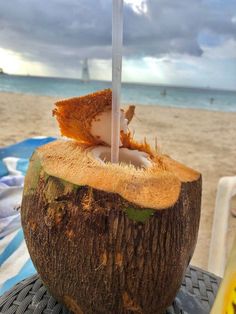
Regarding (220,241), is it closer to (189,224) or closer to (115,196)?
(189,224)

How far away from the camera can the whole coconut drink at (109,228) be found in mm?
506

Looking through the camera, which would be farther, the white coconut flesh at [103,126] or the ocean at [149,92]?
the ocean at [149,92]

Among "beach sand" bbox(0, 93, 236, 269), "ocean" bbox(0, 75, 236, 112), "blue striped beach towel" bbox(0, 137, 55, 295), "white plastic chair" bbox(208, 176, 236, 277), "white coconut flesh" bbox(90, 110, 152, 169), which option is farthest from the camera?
"ocean" bbox(0, 75, 236, 112)

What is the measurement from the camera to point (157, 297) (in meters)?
0.56

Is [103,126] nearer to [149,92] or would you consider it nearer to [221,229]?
[221,229]

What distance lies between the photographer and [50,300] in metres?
0.67

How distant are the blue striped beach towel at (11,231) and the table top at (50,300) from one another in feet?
1.30

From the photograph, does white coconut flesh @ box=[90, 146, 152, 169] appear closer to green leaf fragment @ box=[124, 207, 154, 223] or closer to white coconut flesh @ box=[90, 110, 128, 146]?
white coconut flesh @ box=[90, 110, 128, 146]

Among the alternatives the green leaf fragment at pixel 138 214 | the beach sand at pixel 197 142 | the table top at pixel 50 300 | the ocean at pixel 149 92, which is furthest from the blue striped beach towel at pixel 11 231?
the ocean at pixel 149 92

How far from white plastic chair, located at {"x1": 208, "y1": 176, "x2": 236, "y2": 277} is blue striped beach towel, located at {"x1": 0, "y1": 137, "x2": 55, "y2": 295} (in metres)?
0.71

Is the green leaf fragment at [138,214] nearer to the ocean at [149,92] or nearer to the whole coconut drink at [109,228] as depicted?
the whole coconut drink at [109,228]

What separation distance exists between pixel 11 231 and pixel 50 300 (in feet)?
2.63

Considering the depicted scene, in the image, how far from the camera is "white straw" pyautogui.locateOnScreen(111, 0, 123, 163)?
19.7 inches

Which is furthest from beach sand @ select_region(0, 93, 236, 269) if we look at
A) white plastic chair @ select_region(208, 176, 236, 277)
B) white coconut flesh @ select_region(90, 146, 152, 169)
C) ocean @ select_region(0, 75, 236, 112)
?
ocean @ select_region(0, 75, 236, 112)
